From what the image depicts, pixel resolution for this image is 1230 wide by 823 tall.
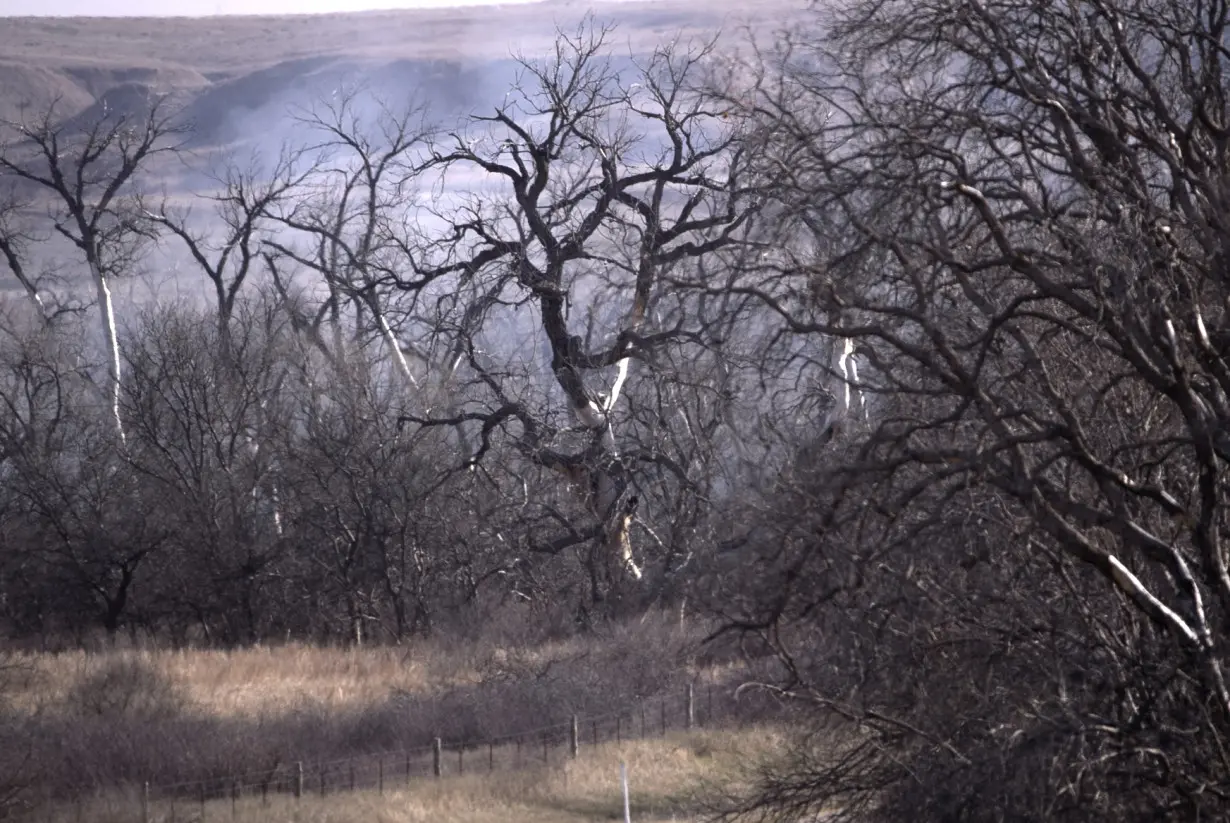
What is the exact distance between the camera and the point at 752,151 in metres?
7.41

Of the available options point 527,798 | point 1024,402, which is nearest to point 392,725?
point 527,798

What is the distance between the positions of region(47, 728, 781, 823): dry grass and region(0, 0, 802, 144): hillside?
25.5 metres

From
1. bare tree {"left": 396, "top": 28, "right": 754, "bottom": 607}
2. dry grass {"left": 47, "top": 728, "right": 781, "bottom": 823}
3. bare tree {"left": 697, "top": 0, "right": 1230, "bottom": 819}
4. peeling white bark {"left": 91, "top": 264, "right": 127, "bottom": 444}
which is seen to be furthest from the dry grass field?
peeling white bark {"left": 91, "top": 264, "right": 127, "bottom": 444}

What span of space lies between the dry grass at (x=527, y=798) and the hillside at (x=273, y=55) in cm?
2546

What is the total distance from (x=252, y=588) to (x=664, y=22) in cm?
2911

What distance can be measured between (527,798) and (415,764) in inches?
81.1

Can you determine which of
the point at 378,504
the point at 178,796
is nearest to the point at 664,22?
the point at 378,504

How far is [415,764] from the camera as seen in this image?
16031mm

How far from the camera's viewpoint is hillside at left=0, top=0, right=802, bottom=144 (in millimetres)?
50656

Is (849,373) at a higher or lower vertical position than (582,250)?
lower

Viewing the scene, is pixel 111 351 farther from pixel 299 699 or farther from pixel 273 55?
pixel 273 55

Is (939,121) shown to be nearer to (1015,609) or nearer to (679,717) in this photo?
(1015,609)

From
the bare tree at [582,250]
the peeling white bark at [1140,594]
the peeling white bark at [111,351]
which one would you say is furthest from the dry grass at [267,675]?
the peeling white bark at [1140,594]

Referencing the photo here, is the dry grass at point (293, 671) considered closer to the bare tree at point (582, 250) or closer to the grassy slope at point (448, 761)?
the grassy slope at point (448, 761)
